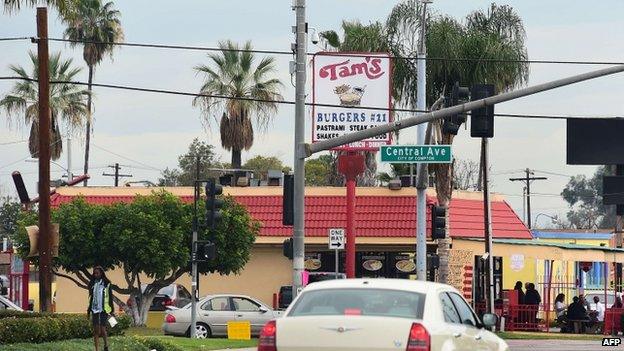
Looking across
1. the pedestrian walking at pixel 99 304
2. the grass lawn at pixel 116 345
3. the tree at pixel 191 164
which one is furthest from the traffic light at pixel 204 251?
the tree at pixel 191 164

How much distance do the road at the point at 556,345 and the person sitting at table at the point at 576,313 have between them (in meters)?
5.29

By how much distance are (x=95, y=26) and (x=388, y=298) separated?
58.3 metres

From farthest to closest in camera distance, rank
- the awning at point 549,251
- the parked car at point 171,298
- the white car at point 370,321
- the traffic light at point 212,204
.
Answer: the parked car at point 171,298 < the awning at point 549,251 < the traffic light at point 212,204 < the white car at point 370,321

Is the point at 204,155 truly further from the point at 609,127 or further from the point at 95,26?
the point at 609,127

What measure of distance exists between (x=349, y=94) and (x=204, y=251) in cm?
588

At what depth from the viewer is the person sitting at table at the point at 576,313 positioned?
4566 cm

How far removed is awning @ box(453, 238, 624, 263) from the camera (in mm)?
47531

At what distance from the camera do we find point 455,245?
51969mm

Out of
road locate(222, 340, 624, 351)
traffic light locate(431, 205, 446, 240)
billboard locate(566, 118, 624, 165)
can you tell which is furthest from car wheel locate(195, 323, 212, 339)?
billboard locate(566, 118, 624, 165)

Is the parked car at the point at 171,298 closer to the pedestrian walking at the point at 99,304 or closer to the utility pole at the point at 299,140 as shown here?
the utility pole at the point at 299,140

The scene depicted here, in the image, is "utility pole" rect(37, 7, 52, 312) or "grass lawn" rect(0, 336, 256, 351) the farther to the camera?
"utility pole" rect(37, 7, 52, 312)

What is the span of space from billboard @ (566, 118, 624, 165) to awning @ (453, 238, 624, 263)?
6505 mm

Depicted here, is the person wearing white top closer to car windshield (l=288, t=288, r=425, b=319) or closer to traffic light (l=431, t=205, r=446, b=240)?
traffic light (l=431, t=205, r=446, b=240)

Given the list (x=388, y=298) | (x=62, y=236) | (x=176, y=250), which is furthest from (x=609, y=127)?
(x=388, y=298)
